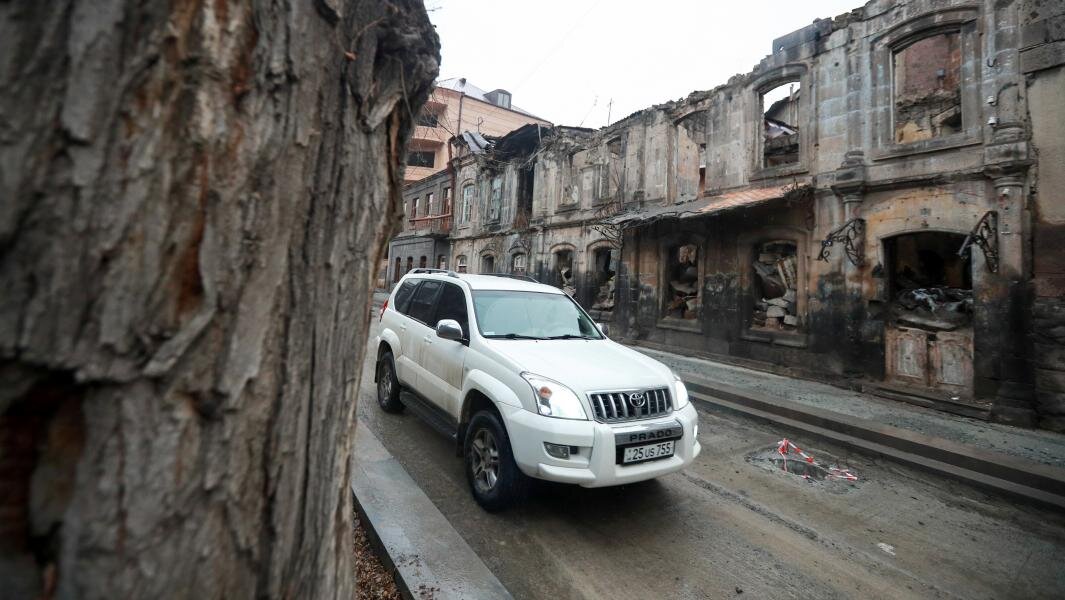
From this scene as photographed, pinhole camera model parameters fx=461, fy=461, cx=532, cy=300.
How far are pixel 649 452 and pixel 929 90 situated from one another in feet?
54.8

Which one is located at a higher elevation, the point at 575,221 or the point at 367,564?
the point at 575,221

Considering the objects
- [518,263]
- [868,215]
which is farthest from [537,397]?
[518,263]

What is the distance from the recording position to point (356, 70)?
1.36 m

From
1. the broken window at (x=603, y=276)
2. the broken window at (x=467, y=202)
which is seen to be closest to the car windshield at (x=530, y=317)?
the broken window at (x=603, y=276)

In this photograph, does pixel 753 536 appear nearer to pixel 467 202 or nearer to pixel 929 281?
pixel 929 281

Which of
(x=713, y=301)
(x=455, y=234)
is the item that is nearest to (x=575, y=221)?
(x=713, y=301)

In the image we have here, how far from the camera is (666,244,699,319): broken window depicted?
13344 mm

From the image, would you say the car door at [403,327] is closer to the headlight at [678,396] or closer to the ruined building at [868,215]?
the headlight at [678,396]

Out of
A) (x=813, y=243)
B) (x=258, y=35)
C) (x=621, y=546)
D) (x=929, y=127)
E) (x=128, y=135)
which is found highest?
(x=929, y=127)

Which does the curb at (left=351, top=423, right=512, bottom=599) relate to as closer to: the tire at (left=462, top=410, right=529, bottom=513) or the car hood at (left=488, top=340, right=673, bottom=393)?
the tire at (left=462, top=410, right=529, bottom=513)

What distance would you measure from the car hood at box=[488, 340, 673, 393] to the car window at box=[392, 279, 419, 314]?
2.43m

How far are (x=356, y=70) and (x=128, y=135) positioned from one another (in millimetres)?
652

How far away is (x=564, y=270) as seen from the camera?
57.4 feet

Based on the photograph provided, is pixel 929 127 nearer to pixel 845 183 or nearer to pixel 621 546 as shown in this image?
pixel 845 183
